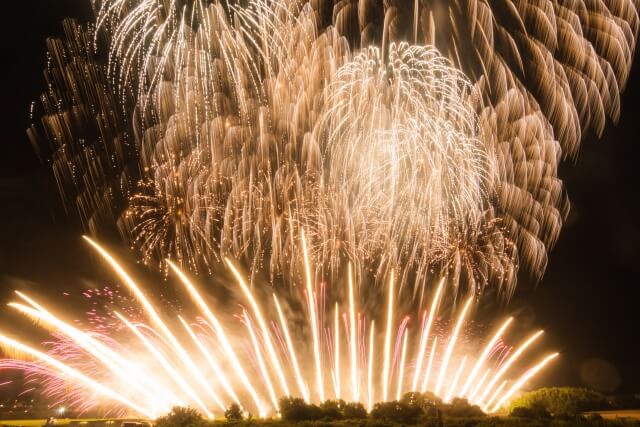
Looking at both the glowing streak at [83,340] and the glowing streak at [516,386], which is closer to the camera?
the glowing streak at [83,340]

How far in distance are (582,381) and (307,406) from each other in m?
28.0

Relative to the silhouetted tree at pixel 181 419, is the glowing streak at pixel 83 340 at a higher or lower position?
higher

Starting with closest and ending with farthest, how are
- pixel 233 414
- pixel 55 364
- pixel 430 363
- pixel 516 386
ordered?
pixel 233 414, pixel 55 364, pixel 430 363, pixel 516 386

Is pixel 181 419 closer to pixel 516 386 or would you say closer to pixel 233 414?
pixel 233 414

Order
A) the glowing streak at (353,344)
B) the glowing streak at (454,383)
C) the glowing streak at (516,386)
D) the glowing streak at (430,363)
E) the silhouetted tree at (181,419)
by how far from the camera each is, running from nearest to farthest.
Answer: the silhouetted tree at (181,419)
the glowing streak at (353,344)
the glowing streak at (430,363)
the glowing streak at (454,383)
the glowing streak at (516,386)

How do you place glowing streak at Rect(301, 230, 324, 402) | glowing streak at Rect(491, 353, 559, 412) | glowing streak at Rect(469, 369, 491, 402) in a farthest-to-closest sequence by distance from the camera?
glowing streak at Rect(491, 353, 559, 412) → glowing streak at Rect(469, 369, 491, 402) → glowing streak at Rect(301, 230, 324, 402)

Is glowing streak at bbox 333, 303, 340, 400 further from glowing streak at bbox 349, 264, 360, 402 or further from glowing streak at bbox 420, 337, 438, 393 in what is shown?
glowing streak at bbox 420, 337, 438, 393

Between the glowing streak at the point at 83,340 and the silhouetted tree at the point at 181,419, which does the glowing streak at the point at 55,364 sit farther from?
the silhouetted tree at the point at 181,419

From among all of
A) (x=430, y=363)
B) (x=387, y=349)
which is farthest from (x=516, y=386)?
(x=387, y=349)

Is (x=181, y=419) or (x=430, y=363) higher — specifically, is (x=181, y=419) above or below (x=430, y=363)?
below

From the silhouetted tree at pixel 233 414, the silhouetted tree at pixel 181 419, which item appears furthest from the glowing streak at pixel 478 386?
the silhouetted tree at pixel 181 419

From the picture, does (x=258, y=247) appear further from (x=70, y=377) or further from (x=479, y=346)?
(x=479, y=346)

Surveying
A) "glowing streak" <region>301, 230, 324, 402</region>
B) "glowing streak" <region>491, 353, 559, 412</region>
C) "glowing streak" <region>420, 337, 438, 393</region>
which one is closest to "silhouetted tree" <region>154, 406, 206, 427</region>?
"glowing streak" <region>301, 230, 324, 402</region>

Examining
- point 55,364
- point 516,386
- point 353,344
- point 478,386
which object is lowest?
point 478,386
